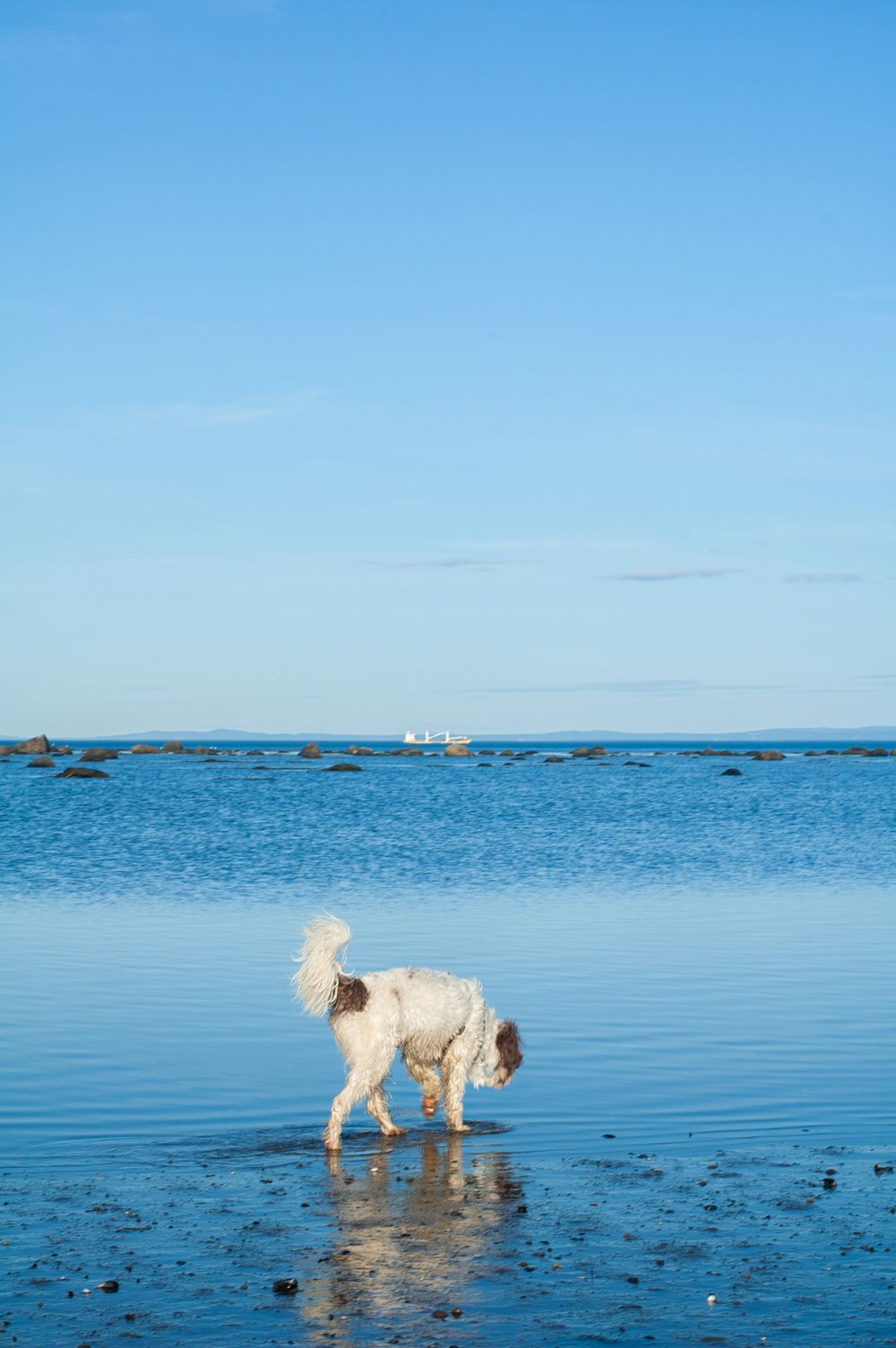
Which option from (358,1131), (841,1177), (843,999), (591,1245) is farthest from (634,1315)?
(843,999)

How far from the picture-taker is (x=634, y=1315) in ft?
23.4

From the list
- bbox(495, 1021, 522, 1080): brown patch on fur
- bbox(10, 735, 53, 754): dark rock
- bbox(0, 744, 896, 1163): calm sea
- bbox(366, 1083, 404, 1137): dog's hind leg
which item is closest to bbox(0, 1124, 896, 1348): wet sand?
bbox(366, 1083, 404, 1137): dog's hind leg

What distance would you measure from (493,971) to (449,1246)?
33.0 ft

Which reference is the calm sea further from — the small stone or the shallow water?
the small stone

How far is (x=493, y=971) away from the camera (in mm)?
18328

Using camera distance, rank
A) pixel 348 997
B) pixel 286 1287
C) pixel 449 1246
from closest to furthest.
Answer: pixel 286 1287
pixel 449 1246
pixel 348 997

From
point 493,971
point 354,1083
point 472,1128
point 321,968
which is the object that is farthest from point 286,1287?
point 493,971

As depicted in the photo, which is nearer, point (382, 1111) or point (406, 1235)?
point (406, 1235)

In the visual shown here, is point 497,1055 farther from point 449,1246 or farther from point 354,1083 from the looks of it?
point 449,1246

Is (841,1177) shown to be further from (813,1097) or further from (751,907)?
(751,907)

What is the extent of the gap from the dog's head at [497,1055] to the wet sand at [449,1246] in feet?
4.28

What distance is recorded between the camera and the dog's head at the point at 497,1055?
472 inches

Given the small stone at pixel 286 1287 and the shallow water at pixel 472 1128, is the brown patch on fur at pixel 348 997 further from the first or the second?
the small stone at pixel 286 1287

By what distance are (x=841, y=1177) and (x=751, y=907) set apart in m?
16.5
